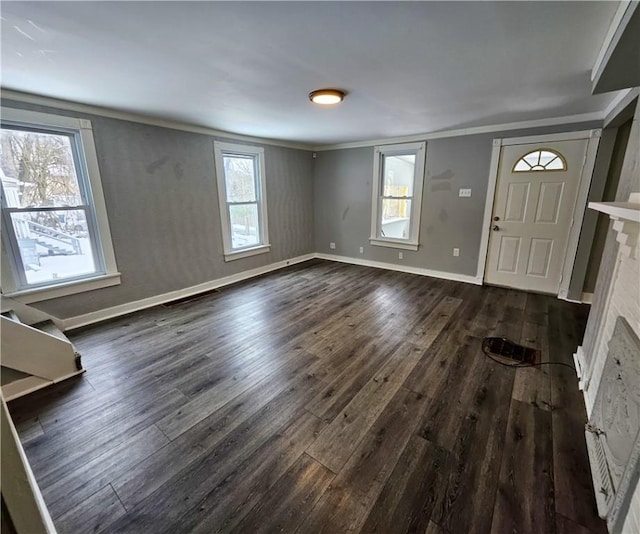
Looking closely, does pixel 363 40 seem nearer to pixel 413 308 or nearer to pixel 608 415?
pixel 608 415

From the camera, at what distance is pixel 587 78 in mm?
2266

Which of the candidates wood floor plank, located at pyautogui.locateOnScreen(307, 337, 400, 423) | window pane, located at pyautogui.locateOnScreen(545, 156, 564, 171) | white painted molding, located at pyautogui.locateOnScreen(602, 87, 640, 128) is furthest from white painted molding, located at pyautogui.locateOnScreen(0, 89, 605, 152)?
wood floor plank, located at pyautogui.locateOnScreen(307, 337, 400, 423)

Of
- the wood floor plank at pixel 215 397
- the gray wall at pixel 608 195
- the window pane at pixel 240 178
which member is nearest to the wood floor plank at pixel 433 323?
the wood floor plank at pixel 215 397

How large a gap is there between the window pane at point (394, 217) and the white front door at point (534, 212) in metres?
1.51

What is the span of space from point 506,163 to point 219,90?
374 centimetres

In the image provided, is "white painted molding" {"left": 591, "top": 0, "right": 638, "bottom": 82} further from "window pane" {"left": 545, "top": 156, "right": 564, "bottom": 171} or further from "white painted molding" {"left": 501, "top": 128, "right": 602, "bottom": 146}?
"window pane" {"left": 545, "top": 156, "right": 564, "bottom": 171}

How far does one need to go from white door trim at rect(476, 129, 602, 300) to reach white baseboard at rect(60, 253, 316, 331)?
11.6ft

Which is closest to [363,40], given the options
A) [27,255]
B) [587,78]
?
[587,78]

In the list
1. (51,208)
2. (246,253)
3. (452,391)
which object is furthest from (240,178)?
(452,391)

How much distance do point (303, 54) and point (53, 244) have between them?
9.93 ft

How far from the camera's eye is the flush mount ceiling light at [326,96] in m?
2.48

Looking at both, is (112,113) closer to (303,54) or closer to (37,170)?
(37,170)

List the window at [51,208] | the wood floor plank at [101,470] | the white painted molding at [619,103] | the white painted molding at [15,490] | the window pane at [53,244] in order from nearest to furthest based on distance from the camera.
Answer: the white painted molding at [15,490] < the wood floor plank at [101,470] < the white painted molding at [619,103] < the window at [51,208] < the window pane at [53,244]

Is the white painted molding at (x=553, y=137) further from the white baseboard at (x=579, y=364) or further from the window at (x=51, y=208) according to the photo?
the window at (x=51, y=208)
